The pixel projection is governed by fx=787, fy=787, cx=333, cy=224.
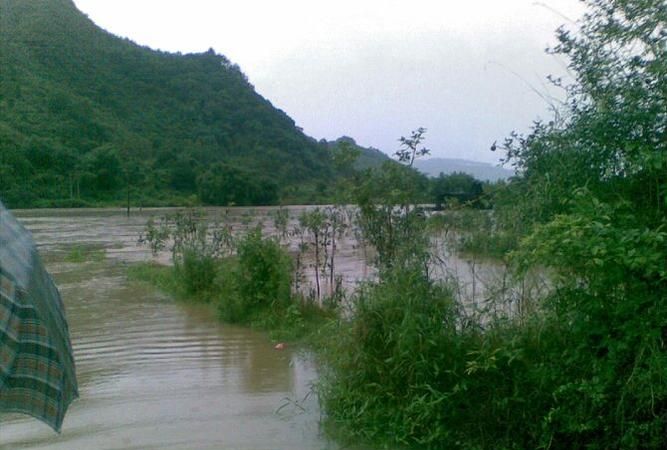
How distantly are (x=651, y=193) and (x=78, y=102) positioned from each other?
5015 cm

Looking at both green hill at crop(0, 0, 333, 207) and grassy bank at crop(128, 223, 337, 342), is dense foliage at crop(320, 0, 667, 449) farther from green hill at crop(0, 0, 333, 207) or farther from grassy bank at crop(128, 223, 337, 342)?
green hill at crop(0, 0, 333, 207)

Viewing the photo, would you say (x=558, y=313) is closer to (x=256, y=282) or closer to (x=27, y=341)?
(x=27, y=341)

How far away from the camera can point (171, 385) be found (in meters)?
8.61

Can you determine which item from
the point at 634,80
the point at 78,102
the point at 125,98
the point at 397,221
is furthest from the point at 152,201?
the point at 634,80

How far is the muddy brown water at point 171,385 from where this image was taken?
6.88 m

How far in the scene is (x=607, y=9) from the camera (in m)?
5.99

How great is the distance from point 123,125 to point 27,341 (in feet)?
172

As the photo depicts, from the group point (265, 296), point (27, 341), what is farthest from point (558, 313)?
point (265, 296)

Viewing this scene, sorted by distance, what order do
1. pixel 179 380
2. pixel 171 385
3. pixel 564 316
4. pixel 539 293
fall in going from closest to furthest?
1. pixel 564 316
2. pixel 539 293
3. pixel 171 385
4. pixel 179 380

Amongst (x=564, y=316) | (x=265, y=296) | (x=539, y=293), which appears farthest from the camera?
(x=265, y=296)

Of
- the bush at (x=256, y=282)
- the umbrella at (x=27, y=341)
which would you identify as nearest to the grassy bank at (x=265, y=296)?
the bush at (x=256, y=282)

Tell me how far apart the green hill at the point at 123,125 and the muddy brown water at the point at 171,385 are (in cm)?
2134

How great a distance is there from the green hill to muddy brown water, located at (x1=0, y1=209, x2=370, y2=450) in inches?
840

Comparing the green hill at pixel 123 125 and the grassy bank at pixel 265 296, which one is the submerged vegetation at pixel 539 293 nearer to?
the grassy bank at pixel 265 296
